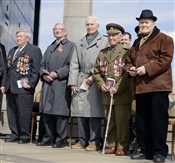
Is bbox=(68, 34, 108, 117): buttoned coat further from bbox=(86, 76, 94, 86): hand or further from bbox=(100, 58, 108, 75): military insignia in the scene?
bbox=(100, 58, 108, 75): military insignia

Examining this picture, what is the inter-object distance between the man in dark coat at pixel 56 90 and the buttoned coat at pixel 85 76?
0.20m

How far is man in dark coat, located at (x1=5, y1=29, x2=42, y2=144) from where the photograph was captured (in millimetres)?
7371

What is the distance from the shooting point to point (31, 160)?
5.36m

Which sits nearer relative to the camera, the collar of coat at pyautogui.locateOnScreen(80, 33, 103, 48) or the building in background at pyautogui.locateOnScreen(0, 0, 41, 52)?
the collar of coat at pyautogui.locateOnScreen(80, 33, 103, 48)

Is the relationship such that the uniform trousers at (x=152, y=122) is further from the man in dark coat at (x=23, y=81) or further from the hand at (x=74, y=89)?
the man in dark coat at (x=23, y=81)

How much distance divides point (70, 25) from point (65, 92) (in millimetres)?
3680

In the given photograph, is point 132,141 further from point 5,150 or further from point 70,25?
point 70,25

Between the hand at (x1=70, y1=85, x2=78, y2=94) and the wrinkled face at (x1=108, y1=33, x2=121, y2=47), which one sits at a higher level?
the wrinkled face at (x1=108, y1=33, x2=121, y2=47)

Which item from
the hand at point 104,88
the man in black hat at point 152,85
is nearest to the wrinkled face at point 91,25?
the hand at point 104,88

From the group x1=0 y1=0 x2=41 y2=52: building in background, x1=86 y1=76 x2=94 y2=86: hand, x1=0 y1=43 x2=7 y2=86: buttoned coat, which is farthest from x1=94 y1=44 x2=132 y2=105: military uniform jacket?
x1=0 y1=0 x2=41 y2=52: building in background

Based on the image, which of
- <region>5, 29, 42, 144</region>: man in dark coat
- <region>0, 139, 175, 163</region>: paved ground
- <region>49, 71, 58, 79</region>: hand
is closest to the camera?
<region>0, 139, 175, 163</region>: paved ground

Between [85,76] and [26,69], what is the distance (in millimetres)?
1114

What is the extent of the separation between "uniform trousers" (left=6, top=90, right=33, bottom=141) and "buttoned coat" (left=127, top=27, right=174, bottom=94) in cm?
226

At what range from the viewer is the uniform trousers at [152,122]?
5621 millimetres
